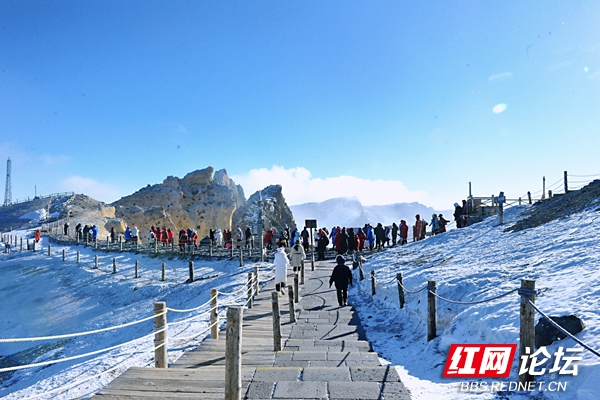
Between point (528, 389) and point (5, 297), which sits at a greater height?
point (528, 389)

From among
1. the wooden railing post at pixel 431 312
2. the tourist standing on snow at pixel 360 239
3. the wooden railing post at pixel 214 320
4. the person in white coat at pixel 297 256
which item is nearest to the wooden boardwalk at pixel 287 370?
the wooden railing post at pixel 214 320

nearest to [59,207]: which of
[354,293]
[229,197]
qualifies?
[229,197]

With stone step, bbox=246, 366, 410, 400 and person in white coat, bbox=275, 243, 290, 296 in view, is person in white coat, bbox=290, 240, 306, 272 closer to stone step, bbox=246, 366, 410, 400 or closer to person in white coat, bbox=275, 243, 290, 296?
person in white coat, bbox=275, 243, 290, 296

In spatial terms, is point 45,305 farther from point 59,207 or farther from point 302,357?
point 59,207

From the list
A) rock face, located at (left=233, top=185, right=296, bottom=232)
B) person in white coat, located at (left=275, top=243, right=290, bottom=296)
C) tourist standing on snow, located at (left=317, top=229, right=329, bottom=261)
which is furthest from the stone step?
rock face, located at (left=233, top=185, right=296, bottom=232)

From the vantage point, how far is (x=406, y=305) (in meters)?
9.35

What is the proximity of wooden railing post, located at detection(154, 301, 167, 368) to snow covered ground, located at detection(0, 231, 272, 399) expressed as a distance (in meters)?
2.28

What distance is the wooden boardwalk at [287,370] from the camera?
399 centimetres

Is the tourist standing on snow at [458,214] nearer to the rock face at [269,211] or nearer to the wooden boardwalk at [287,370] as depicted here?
the wooden boardwalk at [287,370]

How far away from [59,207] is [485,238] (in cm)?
6526

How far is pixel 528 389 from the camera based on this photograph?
4133 millimetres

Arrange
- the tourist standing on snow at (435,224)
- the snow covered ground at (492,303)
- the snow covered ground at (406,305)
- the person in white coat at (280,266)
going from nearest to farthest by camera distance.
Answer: the snow covered ground at (492,303) → the snow covered ground at (406,305) → the person in white coat at (280,266) → the tourist standing on snow at (435,224)

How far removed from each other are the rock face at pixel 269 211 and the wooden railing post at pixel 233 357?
156 feet

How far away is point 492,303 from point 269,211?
52.1m
